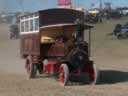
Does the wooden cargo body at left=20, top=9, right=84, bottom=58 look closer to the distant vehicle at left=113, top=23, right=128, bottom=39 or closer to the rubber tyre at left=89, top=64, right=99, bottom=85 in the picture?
the rubber tyre at left=89, top=64, right=99, bottom=85

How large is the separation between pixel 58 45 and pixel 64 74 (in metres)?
1.34

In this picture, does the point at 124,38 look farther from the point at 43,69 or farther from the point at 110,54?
the point at 43,69

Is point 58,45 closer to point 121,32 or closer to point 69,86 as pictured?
point 69,86

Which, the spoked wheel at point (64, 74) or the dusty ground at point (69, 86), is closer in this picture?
the dusty ground at point (69, 86)

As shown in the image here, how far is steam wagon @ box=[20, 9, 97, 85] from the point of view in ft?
66.7

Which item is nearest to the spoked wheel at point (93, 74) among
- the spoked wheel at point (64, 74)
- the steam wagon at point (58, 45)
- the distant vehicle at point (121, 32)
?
the steam wagon at point (58, 45)

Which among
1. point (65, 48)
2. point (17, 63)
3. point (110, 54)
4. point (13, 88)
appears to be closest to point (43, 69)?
point (65, 48)

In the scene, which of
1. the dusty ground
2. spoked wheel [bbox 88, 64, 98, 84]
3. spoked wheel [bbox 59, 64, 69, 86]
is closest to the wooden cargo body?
the dusty ground

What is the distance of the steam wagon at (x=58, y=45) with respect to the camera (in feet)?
66.7

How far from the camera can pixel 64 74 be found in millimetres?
20000

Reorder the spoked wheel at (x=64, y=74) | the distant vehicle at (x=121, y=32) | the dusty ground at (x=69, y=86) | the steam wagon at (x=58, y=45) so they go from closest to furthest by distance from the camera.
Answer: the dusty ground at (x=69, y=86) < the spoked wheel at (x=64, y=74) < the steam wagon at (x=58, y=45) < the distant vehicle at (x=121, y=32)

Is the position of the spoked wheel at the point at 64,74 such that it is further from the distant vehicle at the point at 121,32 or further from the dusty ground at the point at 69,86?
the distant vehicle at the point at 121,32

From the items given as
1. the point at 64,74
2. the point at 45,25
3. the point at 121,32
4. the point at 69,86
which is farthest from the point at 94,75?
the point at 121,32

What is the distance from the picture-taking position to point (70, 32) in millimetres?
21734
